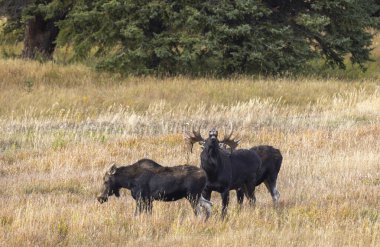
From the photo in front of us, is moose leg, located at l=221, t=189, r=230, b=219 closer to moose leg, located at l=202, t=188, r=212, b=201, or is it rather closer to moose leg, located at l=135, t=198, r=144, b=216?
moose leg, located at l=202, t=188, r=212, b=201

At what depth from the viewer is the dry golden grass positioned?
29.7 feet

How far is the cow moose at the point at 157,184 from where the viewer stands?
9664mm

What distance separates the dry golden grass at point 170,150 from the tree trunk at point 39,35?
17.5 ft

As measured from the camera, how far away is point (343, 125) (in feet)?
63.0

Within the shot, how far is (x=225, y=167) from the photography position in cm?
1012

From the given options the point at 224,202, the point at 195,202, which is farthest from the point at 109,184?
the point at 224,202

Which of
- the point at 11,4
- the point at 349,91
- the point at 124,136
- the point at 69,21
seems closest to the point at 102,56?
the point at 69,21

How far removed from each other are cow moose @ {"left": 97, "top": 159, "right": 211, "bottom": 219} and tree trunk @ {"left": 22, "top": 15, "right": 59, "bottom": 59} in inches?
923

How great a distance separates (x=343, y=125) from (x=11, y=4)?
17131 mm

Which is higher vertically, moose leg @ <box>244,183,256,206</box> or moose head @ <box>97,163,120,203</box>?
moose head @ <box>97,163,120,203</box>

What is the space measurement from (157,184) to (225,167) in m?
1.00

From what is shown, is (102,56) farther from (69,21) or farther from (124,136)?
(124,136)

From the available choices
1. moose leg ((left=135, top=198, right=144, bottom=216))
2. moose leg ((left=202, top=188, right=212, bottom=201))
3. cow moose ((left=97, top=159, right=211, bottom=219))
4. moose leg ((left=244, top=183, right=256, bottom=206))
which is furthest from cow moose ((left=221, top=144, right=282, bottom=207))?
moose leg ((left=135, top=198, right=144, bottom=216))

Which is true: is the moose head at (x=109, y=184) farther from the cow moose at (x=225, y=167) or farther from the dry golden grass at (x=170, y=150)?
the cow moose at (x=225, y=167)
